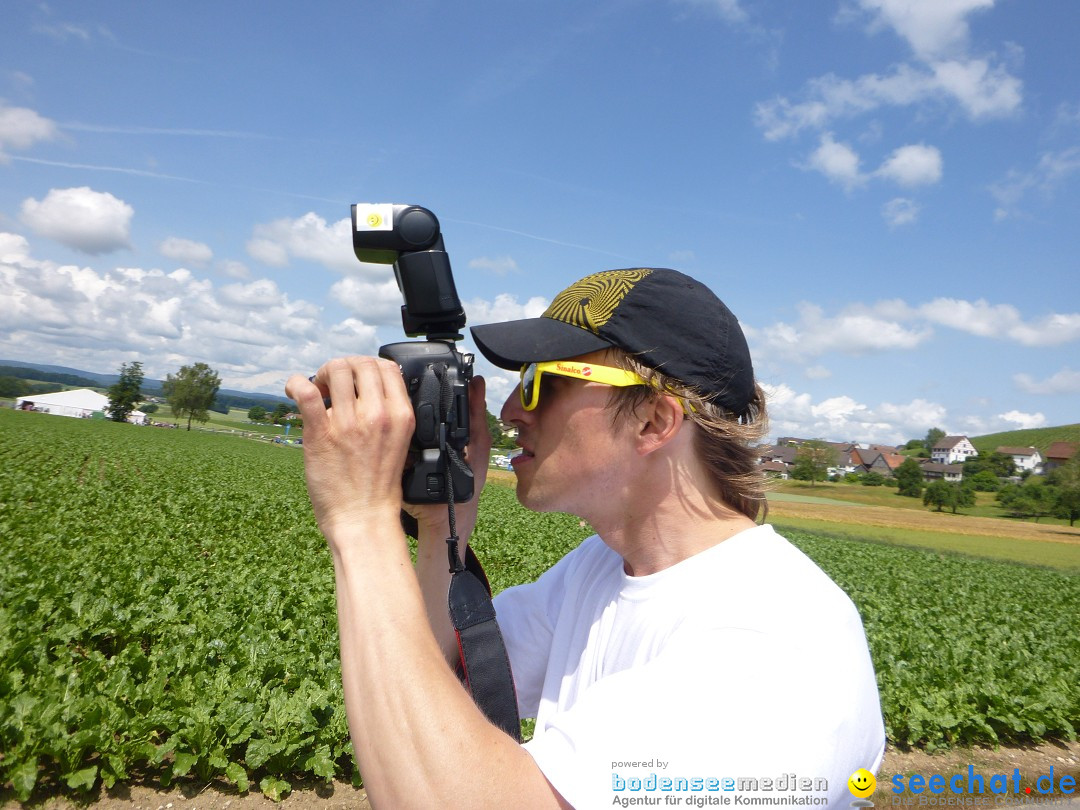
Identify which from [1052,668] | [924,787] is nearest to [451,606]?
[924,787]

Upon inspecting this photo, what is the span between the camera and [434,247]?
155 cm

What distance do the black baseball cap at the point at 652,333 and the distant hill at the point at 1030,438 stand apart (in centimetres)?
14944

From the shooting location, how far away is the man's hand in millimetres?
1158

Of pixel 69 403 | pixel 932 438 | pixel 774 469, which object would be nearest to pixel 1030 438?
pixel 932 438

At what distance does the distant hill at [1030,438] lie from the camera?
13062cm

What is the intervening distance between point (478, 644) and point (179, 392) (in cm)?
11880

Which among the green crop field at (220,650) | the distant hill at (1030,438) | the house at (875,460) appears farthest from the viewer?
the distant hill at (1030,438)

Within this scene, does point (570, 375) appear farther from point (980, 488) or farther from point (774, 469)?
point (980, 488)

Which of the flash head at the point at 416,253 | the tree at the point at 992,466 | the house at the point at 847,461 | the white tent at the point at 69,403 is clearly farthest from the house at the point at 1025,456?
the white tent at the point at 69,403

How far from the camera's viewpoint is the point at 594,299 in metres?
1.57

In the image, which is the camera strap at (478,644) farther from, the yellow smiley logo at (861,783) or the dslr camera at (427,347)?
the yellow smiley logo at (861,783)

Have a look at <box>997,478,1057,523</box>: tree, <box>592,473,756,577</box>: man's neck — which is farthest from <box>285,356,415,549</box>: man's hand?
<box>997,478,1057,523</box>: tree

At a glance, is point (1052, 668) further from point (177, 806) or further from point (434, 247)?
point (434, 247)

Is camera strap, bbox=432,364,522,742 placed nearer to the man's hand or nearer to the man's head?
the man's hand
